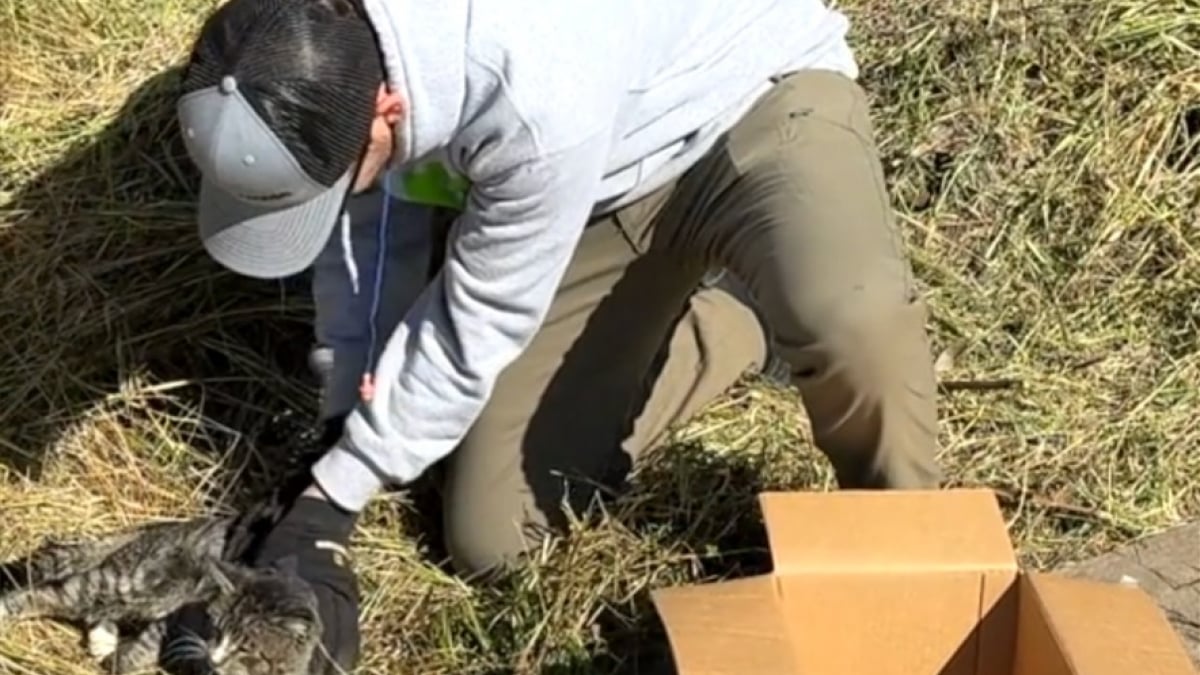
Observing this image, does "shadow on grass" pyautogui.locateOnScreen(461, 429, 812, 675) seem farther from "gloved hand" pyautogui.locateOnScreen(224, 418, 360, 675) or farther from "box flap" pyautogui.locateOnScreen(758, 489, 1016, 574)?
"box flap" pyautogui.locateOnScreen(758, 489, 1016, 574)

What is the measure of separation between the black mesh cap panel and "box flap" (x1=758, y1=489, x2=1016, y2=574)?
63 centimetres

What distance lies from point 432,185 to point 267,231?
0.31 meters

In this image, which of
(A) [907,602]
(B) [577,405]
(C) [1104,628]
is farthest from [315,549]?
(C) [1104,628]

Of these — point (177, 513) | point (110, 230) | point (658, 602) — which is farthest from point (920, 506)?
point (110, 230)

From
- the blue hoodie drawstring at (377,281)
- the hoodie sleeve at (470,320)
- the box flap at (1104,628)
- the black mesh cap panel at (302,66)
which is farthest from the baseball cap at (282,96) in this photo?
the box flap at (1104,628)

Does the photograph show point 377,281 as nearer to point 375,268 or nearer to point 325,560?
point 375,268

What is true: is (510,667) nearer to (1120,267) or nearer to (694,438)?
(694,438)

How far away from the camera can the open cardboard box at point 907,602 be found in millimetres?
2125

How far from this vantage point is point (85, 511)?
3.00m

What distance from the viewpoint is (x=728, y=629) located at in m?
2.11

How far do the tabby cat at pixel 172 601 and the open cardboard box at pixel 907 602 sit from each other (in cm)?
53

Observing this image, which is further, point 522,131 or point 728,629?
point 522,131

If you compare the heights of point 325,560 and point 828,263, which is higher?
point 828,263

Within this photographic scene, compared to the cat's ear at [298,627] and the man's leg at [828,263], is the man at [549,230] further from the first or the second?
the cat's ear at [298,627]
